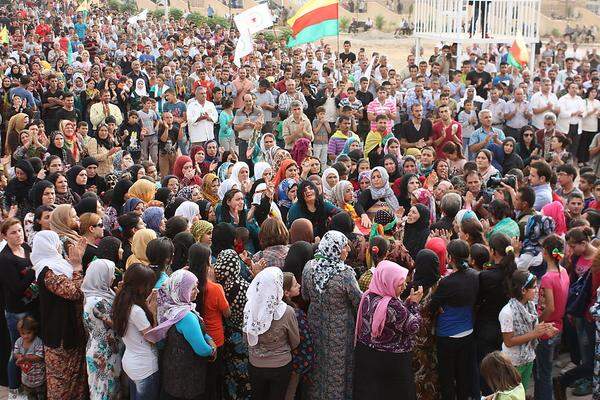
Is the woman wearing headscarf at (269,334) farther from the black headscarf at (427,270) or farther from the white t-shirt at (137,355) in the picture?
the black headscarf at (427,270)

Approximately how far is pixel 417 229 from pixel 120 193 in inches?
130

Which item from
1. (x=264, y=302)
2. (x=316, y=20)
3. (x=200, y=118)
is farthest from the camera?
(x=316, y=20)

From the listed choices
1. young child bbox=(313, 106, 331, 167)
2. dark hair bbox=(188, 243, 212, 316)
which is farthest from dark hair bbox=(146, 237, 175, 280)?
young child bbox=(313, 106, 331, 167)

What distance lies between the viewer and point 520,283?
5758 mm

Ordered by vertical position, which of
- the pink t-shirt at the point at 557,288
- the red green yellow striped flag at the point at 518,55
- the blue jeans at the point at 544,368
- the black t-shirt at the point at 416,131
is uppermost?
the red green yellow striped flag at the point at 518,55

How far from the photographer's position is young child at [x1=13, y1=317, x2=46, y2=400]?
250 inches

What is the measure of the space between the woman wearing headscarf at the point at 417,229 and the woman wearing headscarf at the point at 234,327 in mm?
1893

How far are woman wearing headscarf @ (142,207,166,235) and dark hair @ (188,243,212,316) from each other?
1855 mm

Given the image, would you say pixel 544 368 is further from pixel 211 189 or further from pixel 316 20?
pixel 316 20

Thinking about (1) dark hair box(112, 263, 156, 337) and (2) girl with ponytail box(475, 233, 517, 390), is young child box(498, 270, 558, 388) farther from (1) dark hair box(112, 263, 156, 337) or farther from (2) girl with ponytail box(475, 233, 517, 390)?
(1) dark hair box(112, 263, 156, 337)

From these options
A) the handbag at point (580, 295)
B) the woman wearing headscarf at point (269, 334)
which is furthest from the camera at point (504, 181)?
the woman wearing headscarf at point (269, 334)

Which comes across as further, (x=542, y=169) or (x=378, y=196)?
(x=378, y=196)

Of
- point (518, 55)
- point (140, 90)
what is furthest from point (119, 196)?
point (518, 55)

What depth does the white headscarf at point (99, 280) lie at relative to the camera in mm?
5777
